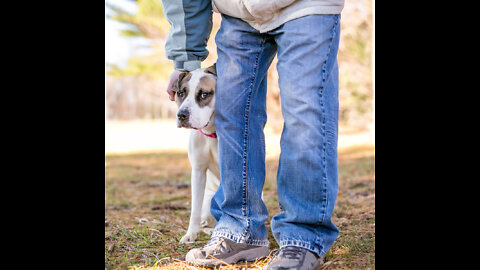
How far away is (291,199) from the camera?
1.69 m

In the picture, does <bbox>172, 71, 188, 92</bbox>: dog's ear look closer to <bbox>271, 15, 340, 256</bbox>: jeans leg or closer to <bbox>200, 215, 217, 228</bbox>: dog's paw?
<bbox>271, 15, 340, 256</bbox>: jeans leg

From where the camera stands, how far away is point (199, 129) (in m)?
2.19

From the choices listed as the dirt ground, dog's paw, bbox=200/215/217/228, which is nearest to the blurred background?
the dirt ground

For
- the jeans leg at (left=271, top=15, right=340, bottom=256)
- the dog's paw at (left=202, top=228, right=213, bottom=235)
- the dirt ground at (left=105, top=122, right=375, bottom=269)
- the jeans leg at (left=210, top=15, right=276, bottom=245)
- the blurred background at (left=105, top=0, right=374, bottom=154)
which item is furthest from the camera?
the blurred background at (left=105, top=0, right=374, bottom=154)

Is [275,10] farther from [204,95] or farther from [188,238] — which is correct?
[188,238]

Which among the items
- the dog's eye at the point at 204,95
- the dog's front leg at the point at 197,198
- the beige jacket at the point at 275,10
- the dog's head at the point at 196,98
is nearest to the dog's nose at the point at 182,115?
the dog's head at the point at 196,98

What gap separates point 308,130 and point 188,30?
2.35 feet

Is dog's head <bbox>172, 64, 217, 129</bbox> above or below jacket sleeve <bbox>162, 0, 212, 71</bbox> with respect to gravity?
below

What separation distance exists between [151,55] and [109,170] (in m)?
4.70

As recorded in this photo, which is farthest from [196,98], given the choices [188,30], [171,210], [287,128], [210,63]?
[210,63]

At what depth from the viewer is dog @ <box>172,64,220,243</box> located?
2.05 meters

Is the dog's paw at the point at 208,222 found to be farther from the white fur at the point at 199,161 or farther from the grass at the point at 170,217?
the grass at the point at 170,217

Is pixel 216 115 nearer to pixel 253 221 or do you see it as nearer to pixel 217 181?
pixel 253 221

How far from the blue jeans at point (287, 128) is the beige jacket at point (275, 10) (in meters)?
0.03
